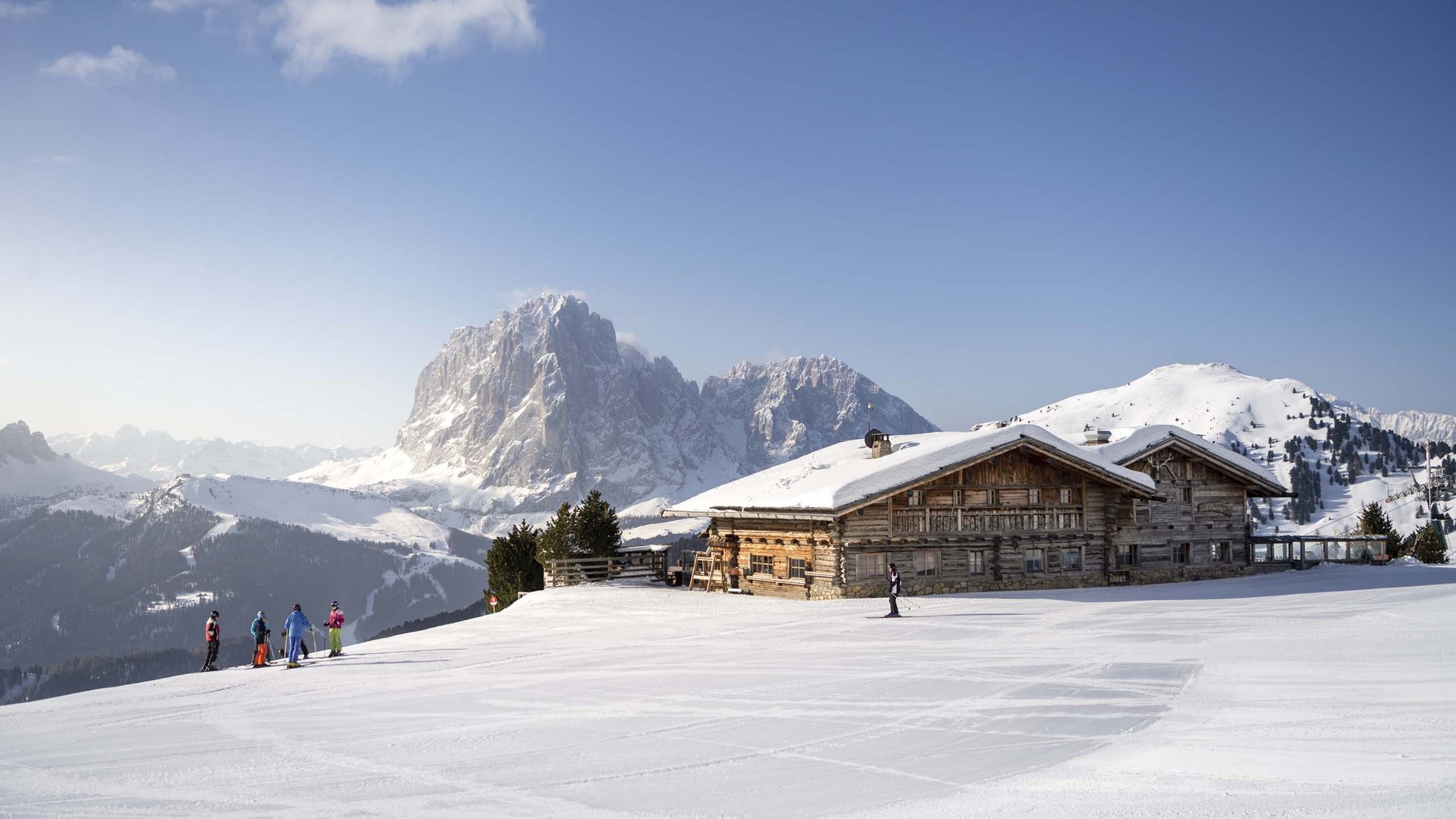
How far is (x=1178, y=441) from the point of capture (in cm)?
4109

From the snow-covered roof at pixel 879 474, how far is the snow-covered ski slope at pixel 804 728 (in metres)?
7.89

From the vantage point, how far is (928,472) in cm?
3247

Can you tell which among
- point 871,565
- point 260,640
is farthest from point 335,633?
point 871,565

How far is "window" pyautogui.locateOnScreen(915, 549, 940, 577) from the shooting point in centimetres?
3328

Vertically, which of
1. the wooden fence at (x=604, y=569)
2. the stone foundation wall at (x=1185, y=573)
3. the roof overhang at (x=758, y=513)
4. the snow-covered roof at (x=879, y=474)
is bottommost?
the stone foundation wall at (x=1185, y=573)

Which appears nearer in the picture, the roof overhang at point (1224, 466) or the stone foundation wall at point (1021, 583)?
the stone foundation wall at point (1021, 583)

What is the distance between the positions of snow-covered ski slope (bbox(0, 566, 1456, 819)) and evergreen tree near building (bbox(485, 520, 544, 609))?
77.1 feet

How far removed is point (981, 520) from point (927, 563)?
2911 millimetres

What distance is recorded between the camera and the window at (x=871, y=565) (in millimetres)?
32156

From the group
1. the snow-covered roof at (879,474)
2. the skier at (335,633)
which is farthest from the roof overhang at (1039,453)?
the skier at (335,633)

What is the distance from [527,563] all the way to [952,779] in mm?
39558

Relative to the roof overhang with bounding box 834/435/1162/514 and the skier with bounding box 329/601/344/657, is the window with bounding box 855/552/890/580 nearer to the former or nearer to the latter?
the roof overhang with bounding box 834/435/1162/514

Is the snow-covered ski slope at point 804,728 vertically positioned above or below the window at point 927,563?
below

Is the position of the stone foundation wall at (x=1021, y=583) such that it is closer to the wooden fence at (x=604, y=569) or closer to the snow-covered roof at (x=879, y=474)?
the snow-covered roof at (x=879, y=474)
